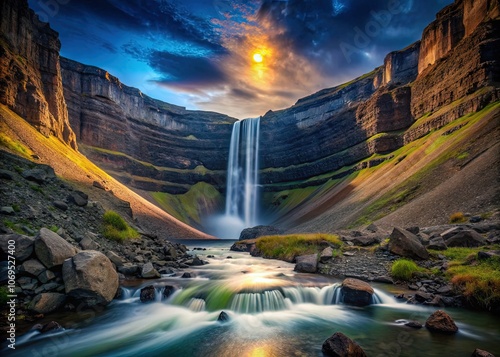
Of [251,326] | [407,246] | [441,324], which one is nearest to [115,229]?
[251,326]

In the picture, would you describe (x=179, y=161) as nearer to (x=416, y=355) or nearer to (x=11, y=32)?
(x=11, y=32)

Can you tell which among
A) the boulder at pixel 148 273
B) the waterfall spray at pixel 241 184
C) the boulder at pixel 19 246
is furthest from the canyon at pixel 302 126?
the boulder at pixel 19 246

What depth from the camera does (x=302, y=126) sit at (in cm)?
12975

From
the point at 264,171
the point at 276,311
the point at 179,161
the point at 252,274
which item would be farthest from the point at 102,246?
the point at 179,161

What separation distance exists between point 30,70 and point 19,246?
61892 millimetres

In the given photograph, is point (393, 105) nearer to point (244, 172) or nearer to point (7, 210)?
point (244, 172)

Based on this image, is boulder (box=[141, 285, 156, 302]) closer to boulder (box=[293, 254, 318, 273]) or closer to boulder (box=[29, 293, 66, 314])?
boulder (box=[29, 293, 66, 314])

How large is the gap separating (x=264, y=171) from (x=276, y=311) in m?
111

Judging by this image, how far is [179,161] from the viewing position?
422ft

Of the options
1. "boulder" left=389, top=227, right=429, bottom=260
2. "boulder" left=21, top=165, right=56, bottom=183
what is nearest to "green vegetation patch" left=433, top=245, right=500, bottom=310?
"boulder" left=389, top=227, right=429, bottom=260

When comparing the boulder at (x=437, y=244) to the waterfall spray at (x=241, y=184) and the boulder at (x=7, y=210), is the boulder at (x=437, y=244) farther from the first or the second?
the waterfall spray at (x=241, y=184)

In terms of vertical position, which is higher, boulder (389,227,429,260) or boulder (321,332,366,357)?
boulder (389,227,429,260)

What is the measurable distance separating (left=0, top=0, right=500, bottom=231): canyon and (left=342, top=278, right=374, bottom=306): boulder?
19199mm

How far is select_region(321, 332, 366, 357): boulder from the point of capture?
7071 mm
